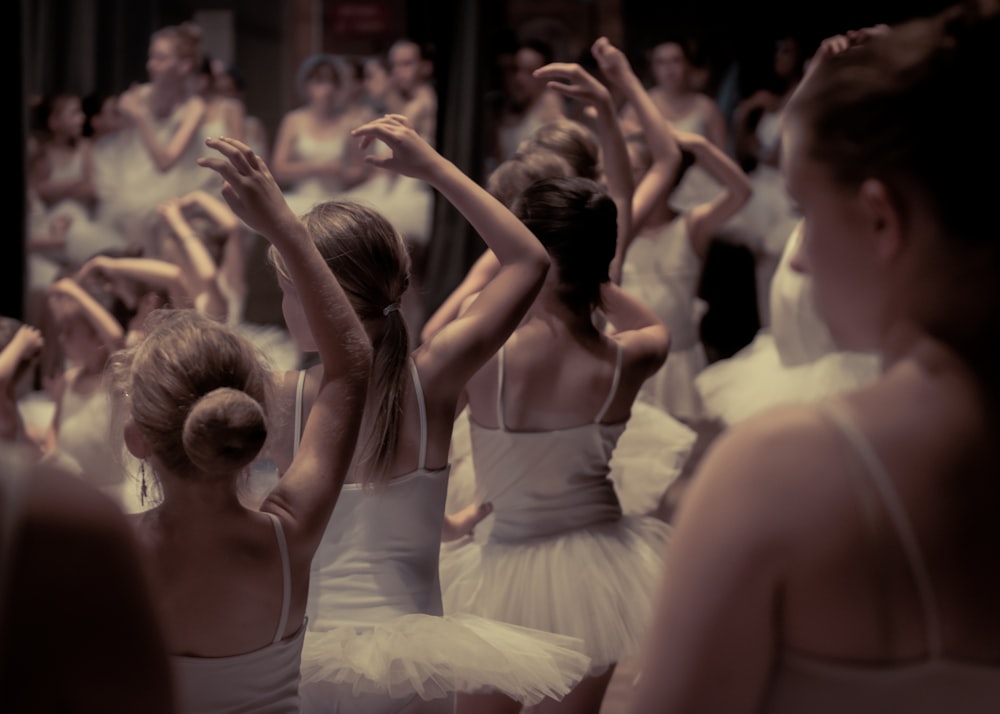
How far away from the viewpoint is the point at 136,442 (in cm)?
135

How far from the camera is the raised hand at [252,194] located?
1.31m

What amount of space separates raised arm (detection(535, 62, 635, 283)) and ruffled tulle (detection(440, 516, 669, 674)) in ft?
1.77

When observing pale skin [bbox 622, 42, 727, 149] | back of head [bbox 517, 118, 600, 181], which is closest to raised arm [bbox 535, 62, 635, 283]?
back of head [bbox 517, 118, 600, 181]

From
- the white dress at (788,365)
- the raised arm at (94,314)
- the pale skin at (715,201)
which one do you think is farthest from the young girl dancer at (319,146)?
the raised arm at (94,314)

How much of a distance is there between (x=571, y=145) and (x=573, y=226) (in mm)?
595

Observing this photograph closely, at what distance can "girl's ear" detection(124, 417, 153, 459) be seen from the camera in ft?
4.39

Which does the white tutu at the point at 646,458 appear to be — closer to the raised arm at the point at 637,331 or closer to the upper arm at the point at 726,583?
the raised arm at the point at 637,331

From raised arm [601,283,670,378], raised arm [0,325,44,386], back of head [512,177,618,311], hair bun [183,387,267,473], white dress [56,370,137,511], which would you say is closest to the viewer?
hair bun [183,387,267,473]

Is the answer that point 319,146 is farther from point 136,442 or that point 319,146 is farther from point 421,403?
point 136,442

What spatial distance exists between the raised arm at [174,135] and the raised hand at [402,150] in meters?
5.02

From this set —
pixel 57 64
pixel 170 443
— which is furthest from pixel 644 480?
pixel 57 64

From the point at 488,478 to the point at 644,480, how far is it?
73 cm

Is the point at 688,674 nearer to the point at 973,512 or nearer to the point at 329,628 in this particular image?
the point at 973,512

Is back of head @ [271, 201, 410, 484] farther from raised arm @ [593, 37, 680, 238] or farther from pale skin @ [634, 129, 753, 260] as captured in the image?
pale skin @ [634, 129, 753, 260]
